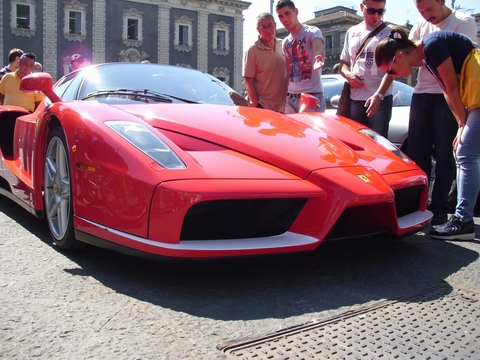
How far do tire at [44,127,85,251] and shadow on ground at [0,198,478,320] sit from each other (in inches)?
4.4

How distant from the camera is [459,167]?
3.36 metres

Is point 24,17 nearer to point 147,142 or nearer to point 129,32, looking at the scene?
point 129,32

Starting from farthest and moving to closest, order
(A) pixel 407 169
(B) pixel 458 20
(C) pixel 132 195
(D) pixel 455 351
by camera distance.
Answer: (B) pixel 458 20 → (A) pixel 407 169 → (C) pixel 132 195 → (D) pixel 455 351

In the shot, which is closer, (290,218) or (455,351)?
(455,351)

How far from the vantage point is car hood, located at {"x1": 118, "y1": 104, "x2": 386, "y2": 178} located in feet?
8.25

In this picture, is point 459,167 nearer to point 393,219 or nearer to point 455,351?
point 393,219

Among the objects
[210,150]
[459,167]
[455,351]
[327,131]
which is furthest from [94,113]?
[459,167]

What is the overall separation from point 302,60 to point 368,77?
2.13 feet

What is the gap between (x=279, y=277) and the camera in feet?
8.00

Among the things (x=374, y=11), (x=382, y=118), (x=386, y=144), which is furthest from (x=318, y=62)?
(x=386, y=144)

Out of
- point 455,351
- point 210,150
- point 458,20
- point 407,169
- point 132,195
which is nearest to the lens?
point 455,351

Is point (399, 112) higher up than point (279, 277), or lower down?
higher up

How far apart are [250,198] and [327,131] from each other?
4.31 ft

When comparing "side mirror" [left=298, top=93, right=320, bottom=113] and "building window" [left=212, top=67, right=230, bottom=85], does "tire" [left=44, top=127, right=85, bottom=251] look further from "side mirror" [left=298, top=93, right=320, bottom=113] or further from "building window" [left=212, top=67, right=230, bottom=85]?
"building window" [left=212, top=67, right=230, bottom=85]
